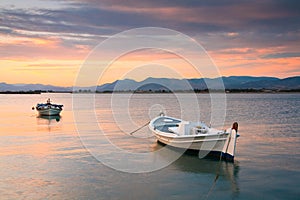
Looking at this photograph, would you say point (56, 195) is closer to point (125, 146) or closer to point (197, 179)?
point (197, 179)

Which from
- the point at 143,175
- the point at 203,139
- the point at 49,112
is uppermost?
the point at 203,139

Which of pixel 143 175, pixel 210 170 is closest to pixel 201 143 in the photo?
pixel 210 170

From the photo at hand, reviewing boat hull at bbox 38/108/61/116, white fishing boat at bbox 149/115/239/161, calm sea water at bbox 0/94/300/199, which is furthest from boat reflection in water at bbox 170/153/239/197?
boat hull at bbox 38/108/61/116

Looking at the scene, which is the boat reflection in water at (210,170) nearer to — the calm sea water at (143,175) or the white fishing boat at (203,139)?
the calm sea water at (143,175)

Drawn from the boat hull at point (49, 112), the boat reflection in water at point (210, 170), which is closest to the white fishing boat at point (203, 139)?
the boat reflection in water at point (210, 170)

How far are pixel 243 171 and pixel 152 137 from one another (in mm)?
11506

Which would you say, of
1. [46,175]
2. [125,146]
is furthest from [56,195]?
[125,146]

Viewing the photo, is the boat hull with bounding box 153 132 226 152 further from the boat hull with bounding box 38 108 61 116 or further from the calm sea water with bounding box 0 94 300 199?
the boat hull with bounding box 38 108 61 116

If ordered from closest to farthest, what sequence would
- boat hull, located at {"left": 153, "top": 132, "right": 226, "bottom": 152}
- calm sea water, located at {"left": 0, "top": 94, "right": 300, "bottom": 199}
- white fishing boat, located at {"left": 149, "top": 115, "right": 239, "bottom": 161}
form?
1. calm sea water, located at {"left": 0, "top": 94, "right": 300, "bottom": 199}
2. white fishing boat, located at {"left": 149, "top": 115, "right": 239, "bottom": 161}
3. boat hull, located at {"left": 153, "top": 132, "right": 226, "bottom": 152}

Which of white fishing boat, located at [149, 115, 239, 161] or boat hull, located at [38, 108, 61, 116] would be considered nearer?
white fishing boat, located at [149, 115, 239, 161]

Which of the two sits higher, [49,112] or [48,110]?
[48,110]

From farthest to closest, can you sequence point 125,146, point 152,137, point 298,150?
point 152,137 < point 125,146 < point 298,150

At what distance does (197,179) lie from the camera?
14.3m

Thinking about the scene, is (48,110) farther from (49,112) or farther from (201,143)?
(201,143)
